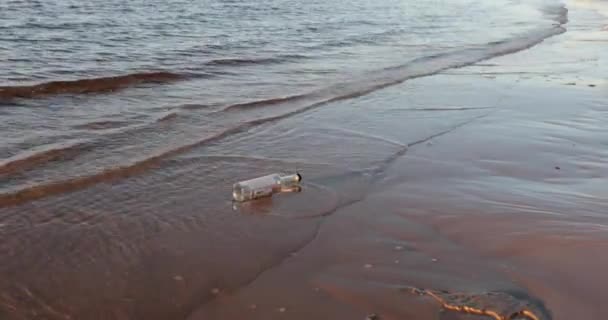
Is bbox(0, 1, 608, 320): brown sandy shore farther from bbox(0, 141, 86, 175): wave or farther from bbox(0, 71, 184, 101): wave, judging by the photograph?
bbox(0, 71, 184, 101): wave

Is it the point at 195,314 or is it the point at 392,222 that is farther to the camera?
the point at 392,222

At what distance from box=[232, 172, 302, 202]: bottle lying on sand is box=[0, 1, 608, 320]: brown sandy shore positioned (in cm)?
12

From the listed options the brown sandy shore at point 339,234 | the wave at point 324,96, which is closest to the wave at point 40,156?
the wave at point 324,96

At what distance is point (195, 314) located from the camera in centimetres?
309

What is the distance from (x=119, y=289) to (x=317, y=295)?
1.15m

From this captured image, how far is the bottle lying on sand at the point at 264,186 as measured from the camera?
4770 millimetres

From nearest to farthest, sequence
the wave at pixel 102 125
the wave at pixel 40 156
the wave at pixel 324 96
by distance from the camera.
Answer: the wave at pixel 324 96
the wave at pixel 40 156
the wave at pixel 102 125

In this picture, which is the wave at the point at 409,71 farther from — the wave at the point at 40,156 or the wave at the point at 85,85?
the wave at the point at 40,156

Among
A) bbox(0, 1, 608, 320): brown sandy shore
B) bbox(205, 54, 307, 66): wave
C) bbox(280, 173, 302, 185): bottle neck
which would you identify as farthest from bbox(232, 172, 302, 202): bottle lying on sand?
bbox(205, 54, 307, 66): wave

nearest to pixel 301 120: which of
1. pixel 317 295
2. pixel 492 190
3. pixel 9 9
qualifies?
pixel 492 190

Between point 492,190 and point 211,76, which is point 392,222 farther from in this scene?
point 211,76

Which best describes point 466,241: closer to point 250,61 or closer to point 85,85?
point 85,85

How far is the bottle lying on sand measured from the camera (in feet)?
15.6

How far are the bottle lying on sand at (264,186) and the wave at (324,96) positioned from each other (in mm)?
1186
